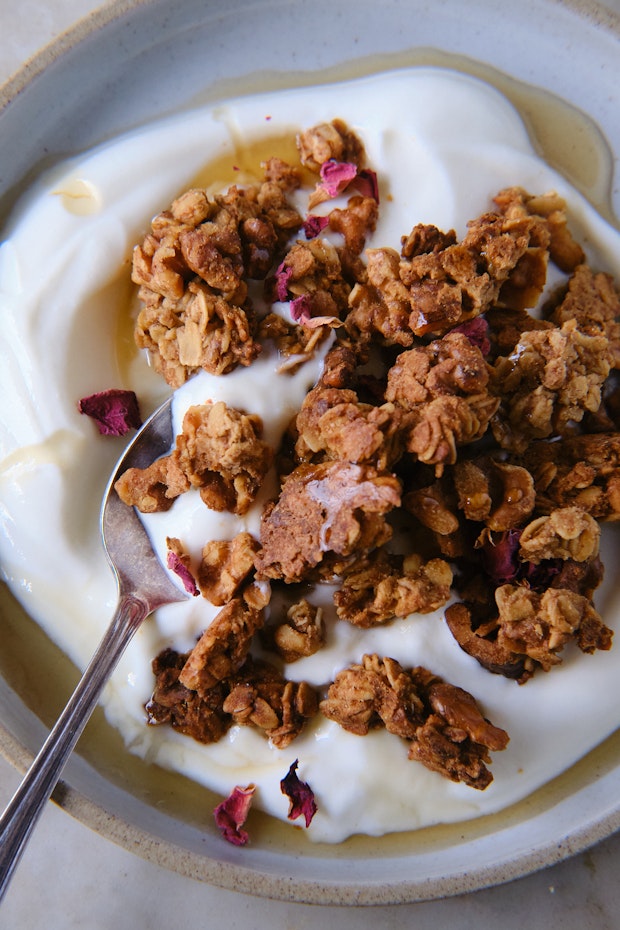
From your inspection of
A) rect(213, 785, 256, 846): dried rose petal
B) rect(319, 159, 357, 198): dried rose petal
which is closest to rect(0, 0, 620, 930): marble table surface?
rect(213, 785, 256, 846): dried rose petal

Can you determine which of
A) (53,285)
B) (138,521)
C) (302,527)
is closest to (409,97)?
(53,285)

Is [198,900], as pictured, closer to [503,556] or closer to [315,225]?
[503,556]

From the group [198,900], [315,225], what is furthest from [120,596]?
[315,225]

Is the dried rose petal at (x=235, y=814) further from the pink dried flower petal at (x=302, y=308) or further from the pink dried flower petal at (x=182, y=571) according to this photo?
the pink dried flower petal at (x=302, y=308)

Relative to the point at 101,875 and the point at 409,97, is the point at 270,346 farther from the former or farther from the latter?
the point at 101,875

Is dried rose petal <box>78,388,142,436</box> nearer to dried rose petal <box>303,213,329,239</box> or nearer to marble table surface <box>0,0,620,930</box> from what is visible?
dried rose petal <box>303,213,329,239</box>

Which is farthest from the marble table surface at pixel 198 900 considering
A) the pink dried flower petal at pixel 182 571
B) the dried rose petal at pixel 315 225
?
the dried rose petal at pixel 315 225

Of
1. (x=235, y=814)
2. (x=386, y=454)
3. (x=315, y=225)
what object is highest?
(x=315, y=225)
